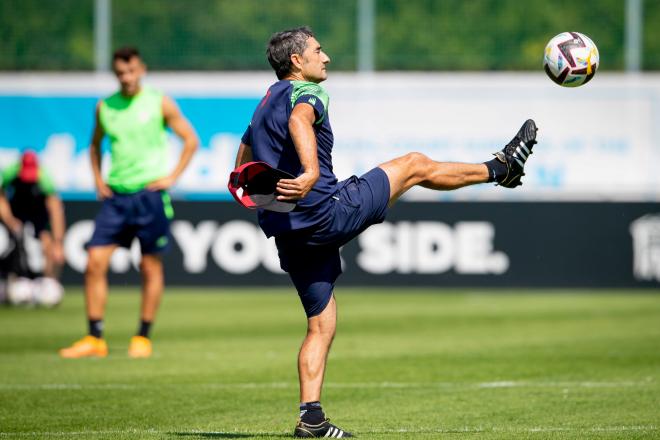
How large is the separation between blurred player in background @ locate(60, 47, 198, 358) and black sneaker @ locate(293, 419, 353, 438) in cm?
468

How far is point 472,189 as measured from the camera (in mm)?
20609

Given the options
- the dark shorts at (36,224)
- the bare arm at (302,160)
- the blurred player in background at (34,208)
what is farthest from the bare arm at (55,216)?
the bare arm at (302,160)

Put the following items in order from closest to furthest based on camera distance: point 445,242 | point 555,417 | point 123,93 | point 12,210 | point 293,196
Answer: point 293,196 < point 555,417 < point 123,93 < point 12,210 < point 445,242

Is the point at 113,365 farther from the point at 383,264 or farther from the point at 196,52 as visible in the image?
the point at 196,52

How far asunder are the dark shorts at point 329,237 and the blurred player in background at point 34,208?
11155 mm

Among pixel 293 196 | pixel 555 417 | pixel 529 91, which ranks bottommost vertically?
pixel 555 417

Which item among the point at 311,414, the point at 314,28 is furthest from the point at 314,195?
the point at 314,28

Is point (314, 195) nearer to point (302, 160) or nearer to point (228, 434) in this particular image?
point (302, 160)

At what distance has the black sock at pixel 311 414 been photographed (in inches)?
271

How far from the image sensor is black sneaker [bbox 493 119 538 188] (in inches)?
297

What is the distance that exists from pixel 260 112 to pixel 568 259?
45.0ft

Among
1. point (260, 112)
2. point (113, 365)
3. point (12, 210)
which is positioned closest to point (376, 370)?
point (113, 365)

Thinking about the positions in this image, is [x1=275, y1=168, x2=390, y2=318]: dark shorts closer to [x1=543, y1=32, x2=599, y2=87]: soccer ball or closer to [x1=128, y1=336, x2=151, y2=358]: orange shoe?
[x1=543, y1=32, x2=599, y2=87]: soccer ball

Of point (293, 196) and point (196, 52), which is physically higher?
point (196, 52)
